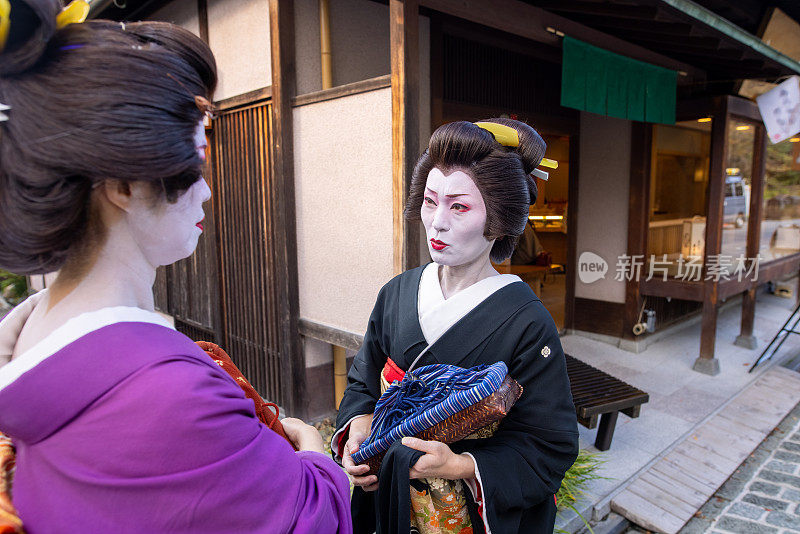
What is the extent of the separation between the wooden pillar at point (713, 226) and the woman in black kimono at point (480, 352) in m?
5.34

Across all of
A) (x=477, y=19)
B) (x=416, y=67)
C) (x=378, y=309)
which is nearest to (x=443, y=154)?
(x=378, y=309)

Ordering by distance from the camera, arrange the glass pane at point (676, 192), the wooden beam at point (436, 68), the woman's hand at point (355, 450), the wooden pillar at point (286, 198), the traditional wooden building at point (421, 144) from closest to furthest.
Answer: the woman's hand at point (355, 450) < the traditional wooden building at point (421, 144) < the wooden pillar at point (286, 198) < the wooden beam at point (436, 68) < the glass pane at point (676, 192)

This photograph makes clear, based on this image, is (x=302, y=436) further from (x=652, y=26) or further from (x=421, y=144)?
(x=652, y=26)

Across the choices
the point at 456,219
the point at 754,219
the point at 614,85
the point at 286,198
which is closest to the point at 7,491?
the point at 456,219

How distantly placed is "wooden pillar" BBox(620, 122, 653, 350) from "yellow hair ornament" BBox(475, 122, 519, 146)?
5688 mm

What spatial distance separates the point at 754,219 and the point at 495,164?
721 centimetres

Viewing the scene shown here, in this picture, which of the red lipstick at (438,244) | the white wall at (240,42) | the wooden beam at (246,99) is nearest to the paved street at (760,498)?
the red lipstick at (438,244)

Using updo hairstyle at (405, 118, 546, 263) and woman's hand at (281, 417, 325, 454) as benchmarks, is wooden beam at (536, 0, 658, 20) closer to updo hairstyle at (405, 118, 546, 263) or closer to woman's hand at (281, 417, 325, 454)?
updo hairstyle at (405, 118, 546, 263)

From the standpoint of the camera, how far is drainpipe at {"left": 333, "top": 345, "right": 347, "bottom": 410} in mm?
4723

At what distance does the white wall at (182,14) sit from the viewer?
5371mm

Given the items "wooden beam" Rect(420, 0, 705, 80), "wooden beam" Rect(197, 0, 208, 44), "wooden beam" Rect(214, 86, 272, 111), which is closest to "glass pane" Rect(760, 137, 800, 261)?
"wooden beam" Rect(420, 0, 705, 80)

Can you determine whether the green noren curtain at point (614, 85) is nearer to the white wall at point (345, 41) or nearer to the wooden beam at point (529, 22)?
the wooden beam at point (529, 22)

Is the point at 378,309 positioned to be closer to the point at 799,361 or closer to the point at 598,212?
the point at 598,212

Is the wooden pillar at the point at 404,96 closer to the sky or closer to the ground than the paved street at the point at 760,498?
closer to the sky
